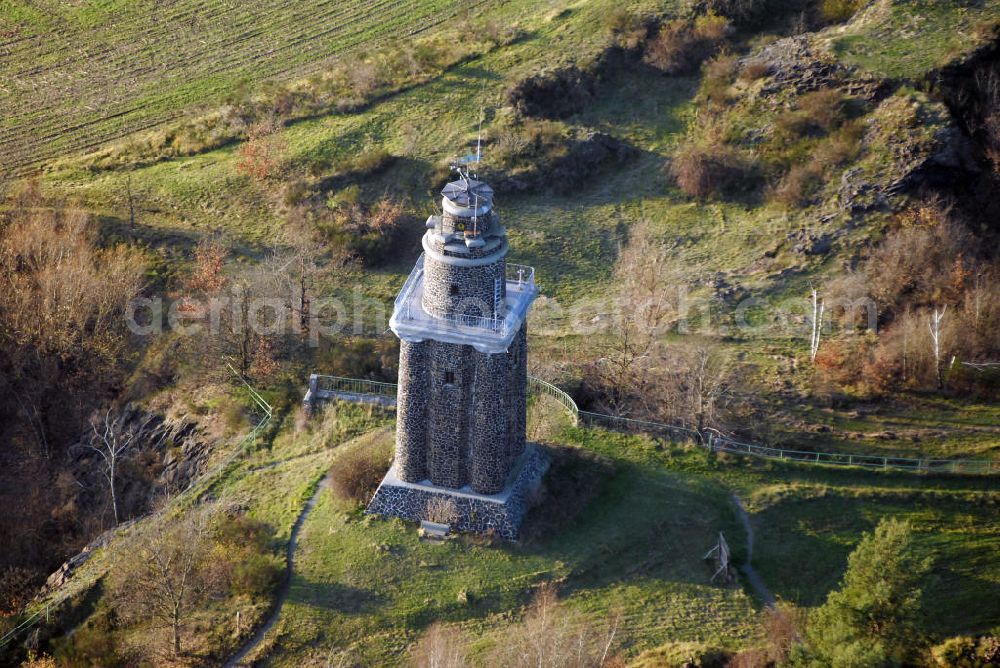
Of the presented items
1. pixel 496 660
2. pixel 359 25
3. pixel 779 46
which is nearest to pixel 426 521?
pixel 496 660

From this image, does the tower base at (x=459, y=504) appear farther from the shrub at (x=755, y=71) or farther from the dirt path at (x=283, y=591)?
the shrub at (x=755, y=71)

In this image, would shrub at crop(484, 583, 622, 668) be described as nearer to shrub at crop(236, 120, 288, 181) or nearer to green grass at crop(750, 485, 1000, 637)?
green grass at crop(750, 485, 1000, 637)

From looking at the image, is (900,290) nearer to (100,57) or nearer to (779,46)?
(779,46)

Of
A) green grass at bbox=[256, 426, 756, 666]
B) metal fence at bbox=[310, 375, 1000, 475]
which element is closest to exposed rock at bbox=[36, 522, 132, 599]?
green grass at bbox=[256, 426, 756, 666]

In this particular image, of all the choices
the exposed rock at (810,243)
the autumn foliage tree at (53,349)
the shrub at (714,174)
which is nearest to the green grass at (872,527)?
the exposed rock at (810,243)

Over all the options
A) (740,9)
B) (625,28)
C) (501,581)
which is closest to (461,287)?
(501,581)

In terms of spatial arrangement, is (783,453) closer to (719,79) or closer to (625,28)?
(719,79)
